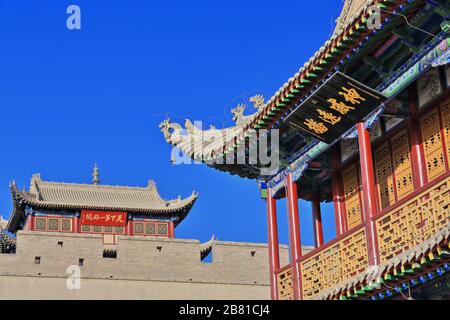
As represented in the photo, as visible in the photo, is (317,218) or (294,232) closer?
(294,232)

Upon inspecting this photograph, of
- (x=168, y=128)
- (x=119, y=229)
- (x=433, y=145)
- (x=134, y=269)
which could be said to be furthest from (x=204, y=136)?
(x=119, y=229)

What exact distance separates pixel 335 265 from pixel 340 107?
2.08m

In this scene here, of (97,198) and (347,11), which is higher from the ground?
(97,198)

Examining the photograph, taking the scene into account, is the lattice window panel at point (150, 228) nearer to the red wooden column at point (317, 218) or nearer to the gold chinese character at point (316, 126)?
the red wooden column at point (317, 218)

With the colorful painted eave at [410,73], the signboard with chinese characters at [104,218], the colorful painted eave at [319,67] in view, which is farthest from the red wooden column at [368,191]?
the signboard with chinese characters at [104,218]

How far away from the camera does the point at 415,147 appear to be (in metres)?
11.6

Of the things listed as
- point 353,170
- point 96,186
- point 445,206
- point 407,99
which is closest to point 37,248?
point 96,186

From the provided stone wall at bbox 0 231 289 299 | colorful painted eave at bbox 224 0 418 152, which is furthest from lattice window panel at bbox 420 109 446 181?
stone wall at bbox 0 231 289 299

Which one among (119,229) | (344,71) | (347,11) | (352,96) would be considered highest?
(119,229)

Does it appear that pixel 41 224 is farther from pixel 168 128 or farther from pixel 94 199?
pixel 168 128

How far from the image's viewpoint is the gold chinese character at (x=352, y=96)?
1125cm

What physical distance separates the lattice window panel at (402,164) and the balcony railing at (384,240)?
1.15 m

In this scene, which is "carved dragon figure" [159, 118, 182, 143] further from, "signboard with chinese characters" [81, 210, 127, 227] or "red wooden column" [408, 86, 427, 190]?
"signboard with chinese characters" [81, 210, 127, 227]
